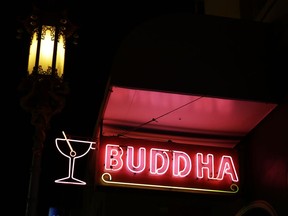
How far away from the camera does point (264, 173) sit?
30.1 feet

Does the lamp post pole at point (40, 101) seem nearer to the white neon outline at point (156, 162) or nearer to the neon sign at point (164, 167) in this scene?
the neon sign at point (164, 167)

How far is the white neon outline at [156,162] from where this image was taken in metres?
9.37

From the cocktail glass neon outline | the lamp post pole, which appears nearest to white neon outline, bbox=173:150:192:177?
the cocktail glass neon outline

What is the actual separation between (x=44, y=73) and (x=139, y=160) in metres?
2.69

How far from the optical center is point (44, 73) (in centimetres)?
769

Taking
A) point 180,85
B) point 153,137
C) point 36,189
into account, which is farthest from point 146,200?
point 36,189

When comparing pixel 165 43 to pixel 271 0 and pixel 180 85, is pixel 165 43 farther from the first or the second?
pixel 271 0

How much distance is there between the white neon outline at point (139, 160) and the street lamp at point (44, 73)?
1989mm

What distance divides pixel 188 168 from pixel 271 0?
352 centimetres

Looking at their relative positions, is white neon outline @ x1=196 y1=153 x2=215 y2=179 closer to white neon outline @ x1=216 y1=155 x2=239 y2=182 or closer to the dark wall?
white neon outline @ x1=216 y1=155 x2=239 y2=182

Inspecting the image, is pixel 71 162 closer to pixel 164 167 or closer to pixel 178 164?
pixel 164 167

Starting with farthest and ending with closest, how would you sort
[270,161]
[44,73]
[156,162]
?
[156,162] < [270,161] < [44,73]

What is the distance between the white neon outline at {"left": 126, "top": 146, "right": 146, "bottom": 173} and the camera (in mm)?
9289

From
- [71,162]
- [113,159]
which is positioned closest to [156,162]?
[113,159]
